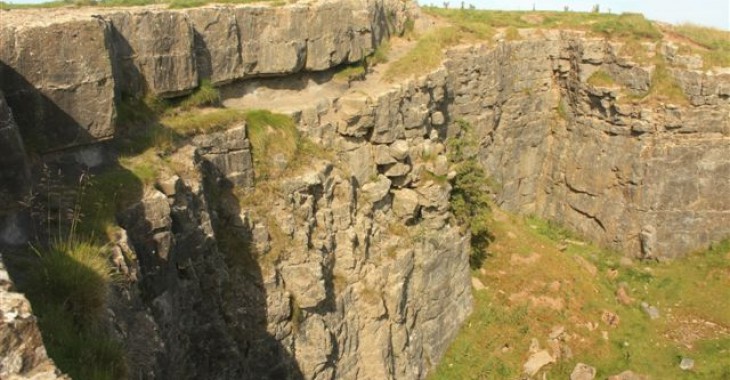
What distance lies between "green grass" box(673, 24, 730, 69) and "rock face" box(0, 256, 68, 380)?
21.2 metres

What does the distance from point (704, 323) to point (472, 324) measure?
7133mm

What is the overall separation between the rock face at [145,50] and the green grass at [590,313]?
23.7ft

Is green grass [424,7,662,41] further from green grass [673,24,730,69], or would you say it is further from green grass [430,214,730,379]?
green grass [430,214,730,379]

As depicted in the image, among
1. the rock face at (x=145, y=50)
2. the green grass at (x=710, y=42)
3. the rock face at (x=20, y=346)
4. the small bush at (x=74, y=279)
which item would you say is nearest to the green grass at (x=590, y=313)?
the green grass at (x=710, y=42)

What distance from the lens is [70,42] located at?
24.1 ft

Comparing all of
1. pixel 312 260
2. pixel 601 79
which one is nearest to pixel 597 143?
pixel 601 79

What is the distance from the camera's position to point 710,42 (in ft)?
72.6

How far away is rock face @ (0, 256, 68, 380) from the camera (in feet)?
12.5

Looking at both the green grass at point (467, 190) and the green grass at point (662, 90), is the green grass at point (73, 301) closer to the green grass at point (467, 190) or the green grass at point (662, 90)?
the green grass at point (467, 190)

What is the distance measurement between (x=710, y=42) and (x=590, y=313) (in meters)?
11.8

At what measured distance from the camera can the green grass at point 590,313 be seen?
50.2 ft

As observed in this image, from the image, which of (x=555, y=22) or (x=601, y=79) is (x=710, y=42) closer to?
(x=601, y=79)

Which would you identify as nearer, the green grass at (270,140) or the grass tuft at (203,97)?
the grass tuft at (203,97)

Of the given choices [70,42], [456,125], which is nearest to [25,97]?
[70,42]
